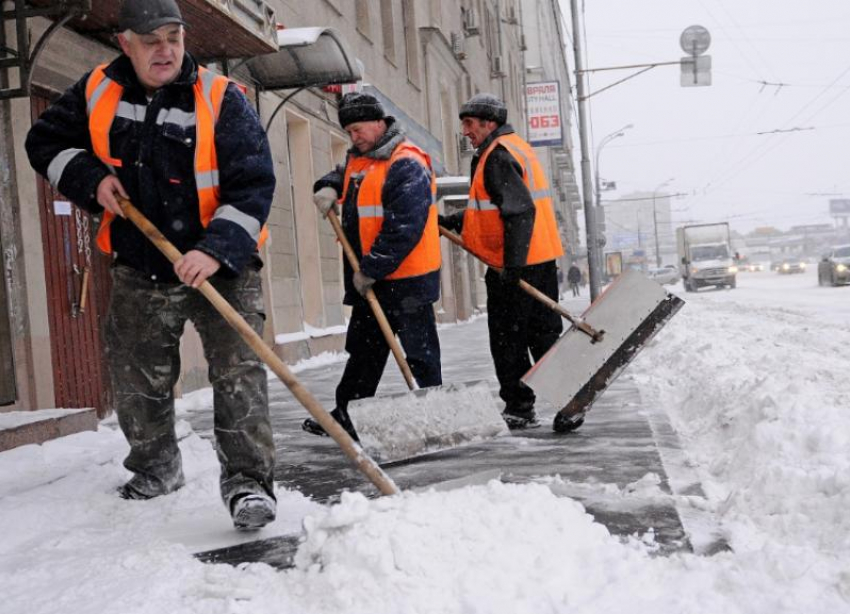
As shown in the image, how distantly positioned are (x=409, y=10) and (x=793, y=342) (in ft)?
41.7

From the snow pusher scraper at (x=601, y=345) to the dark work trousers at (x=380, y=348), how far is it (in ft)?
1.70

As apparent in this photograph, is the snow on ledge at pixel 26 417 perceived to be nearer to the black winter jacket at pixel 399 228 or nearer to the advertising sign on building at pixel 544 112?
the black winter jacket at pixel 399 228

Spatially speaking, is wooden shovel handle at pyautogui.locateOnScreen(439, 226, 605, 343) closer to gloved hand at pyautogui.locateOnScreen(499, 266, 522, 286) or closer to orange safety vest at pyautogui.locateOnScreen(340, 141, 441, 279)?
gloved hand at pyautogui.locateOnScreen(499, 266, 522, 286)

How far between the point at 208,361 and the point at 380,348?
5.43 ft

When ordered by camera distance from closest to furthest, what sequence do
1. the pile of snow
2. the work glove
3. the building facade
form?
the pile of snow, the work glove, the building facade

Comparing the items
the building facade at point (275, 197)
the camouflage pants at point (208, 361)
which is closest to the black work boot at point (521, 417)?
the camouflage pants at point (208, 361)

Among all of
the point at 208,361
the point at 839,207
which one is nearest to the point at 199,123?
the point at 208,361

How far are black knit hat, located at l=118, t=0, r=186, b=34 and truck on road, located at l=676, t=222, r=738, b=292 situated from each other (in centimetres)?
3500

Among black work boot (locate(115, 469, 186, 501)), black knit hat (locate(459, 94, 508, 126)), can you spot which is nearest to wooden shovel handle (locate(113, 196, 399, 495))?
black work boot (locate(115, 469, 186, 501))

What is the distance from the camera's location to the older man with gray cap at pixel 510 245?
4992 mm

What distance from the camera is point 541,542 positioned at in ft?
8.27

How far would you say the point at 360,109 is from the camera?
462cm

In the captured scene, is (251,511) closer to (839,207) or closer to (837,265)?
(837,265)

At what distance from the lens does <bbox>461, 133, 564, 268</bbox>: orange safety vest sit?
5.07 meters
